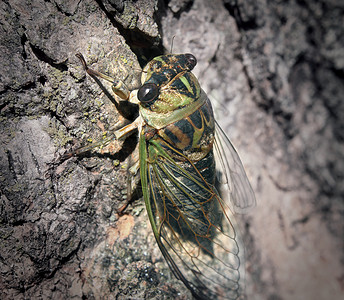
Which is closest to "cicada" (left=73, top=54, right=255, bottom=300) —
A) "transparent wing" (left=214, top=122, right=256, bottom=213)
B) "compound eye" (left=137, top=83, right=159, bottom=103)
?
"compound eye" (left=137, top=83, right=159, bottom=103)

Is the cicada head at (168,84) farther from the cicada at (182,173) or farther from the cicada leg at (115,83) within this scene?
the cicada leg at (115,83)

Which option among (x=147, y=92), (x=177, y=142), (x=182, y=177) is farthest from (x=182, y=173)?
(x=147, y=92)

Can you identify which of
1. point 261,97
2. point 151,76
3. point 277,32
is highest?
point 151,76

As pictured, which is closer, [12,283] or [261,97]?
[12,283]

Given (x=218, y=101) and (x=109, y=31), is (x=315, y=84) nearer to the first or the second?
(x=218, y=101)

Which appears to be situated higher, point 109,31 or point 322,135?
point 109,31

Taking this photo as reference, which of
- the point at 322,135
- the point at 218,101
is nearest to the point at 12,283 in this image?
the point at 218,101

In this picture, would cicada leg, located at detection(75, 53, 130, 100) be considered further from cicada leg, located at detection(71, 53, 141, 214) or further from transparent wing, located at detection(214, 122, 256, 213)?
transparent wing, located at detection(214, 122, 256, 213)
